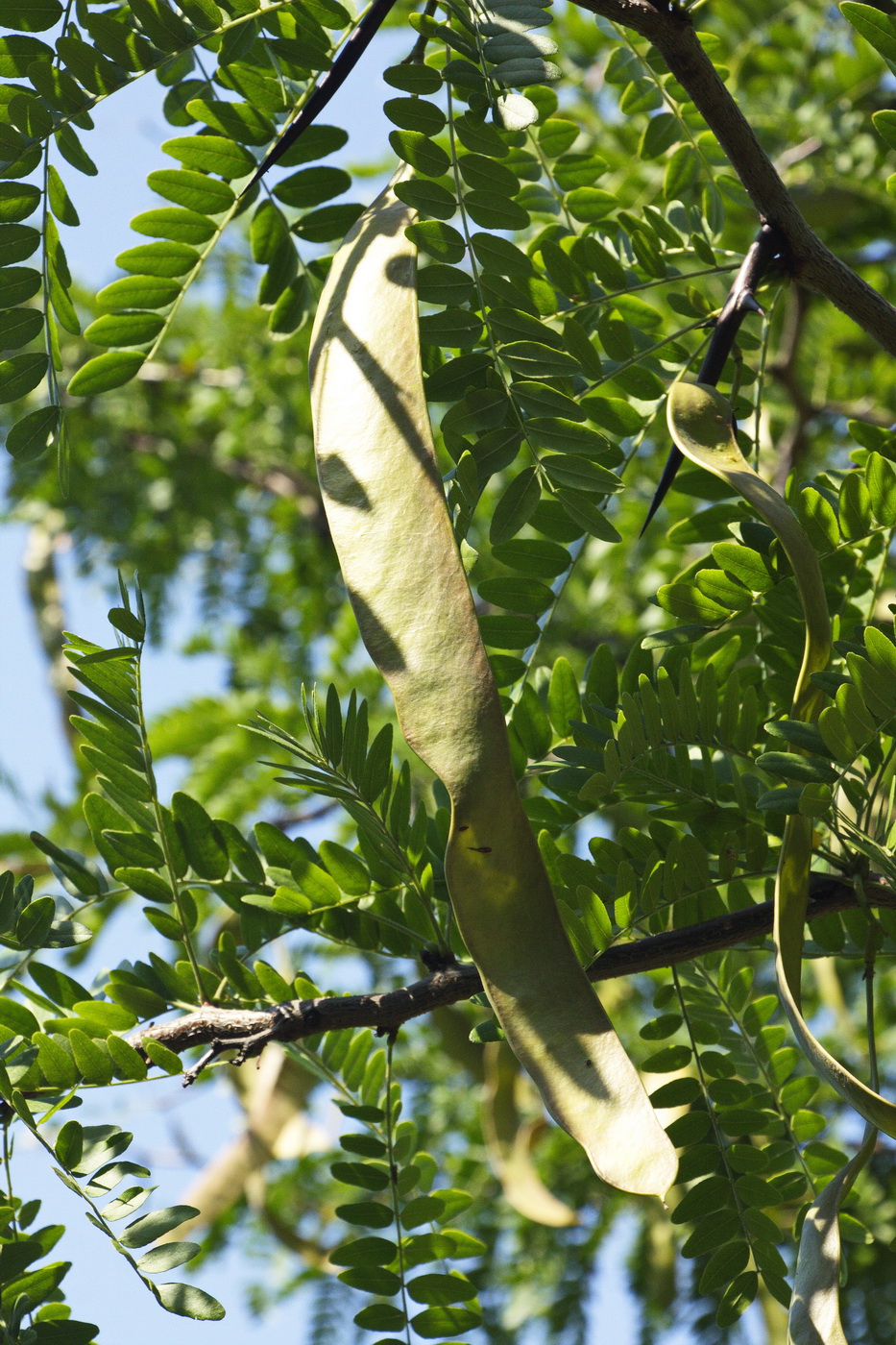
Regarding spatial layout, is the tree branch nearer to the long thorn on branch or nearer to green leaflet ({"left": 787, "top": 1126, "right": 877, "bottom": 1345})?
the long thorn on branch

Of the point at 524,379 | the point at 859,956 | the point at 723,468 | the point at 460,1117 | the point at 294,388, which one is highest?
the point at 294,388

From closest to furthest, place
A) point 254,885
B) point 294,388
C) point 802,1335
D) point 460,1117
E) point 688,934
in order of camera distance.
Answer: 1. point 802,1335
2. point 688,934
3. point 254,885
4. point 460,1117
5. point 294,388

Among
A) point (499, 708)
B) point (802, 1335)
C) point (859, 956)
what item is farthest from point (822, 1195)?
point (499, 708)

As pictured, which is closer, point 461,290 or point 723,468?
point 723,468

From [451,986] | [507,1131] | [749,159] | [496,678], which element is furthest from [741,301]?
[507,1131]

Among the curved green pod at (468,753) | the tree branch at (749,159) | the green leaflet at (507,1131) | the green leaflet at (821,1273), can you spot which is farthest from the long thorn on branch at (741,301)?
the green leaflet at (507,1131)

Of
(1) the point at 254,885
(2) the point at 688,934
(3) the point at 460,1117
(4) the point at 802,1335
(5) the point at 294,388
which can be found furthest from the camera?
(5) the point at 294,388

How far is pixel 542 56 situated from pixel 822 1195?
66 cm

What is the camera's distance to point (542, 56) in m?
0.66

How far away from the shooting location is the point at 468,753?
22.3 inches

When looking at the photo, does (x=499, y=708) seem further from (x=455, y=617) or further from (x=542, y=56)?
(x=542, y=56)

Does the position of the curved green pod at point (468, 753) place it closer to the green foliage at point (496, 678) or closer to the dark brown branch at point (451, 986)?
the green foliage at point (496, 678)

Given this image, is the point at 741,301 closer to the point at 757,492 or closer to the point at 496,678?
the point at 757,492

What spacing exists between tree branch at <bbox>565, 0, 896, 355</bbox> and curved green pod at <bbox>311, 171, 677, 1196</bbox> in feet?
0.75
